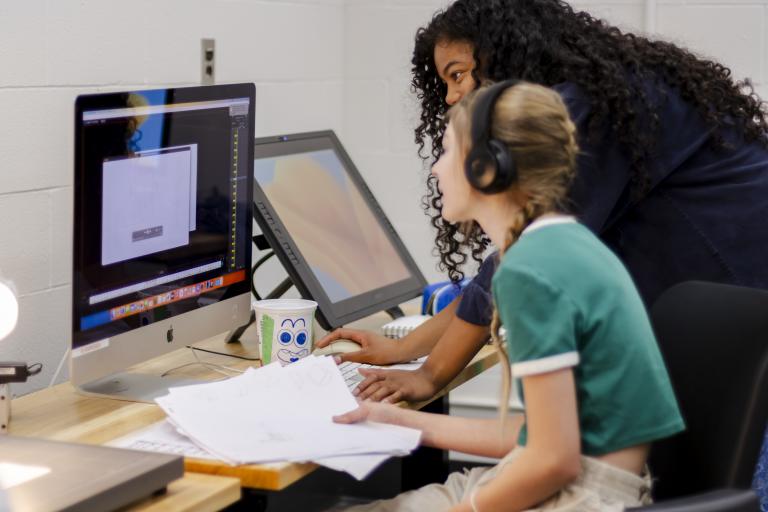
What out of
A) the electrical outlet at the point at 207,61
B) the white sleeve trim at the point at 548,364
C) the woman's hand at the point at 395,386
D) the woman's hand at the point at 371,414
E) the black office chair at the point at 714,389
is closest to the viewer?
the white sleeve trim at the point at 548,364

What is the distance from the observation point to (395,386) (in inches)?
65.7

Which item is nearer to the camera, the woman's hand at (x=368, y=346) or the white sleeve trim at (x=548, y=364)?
the white sleeve trim at (x=548, y=364)

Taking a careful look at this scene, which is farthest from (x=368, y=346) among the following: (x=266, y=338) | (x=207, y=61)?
(x=207, y=61)

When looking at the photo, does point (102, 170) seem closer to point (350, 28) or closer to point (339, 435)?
point (339, 435)

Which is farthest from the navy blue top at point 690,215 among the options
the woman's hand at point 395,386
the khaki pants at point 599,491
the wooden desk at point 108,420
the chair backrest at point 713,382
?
the khaki pants at point 599,491

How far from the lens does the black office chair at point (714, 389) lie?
1.32 metres

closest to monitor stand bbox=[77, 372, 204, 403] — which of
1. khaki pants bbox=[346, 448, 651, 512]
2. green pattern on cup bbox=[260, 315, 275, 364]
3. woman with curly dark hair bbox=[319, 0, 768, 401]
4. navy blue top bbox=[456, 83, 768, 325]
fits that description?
green pattern on cup bbox=[260, 315, 275, 364]

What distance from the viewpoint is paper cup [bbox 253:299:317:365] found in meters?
1.76

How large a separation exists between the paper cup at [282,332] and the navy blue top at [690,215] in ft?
0.88

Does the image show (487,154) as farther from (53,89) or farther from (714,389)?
(53,89)

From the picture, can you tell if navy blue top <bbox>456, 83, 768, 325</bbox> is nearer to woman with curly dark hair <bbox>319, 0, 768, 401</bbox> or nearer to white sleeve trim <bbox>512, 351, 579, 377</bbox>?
woman with curly dark hair <bbox>319, 0, 768, 401</bbox>

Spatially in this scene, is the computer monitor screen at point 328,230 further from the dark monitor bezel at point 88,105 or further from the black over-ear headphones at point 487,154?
the black over-ear headphones at point 487,154

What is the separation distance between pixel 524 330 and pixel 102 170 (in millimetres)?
667

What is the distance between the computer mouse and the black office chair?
2.07 feet
